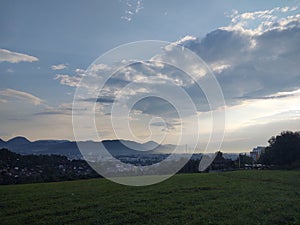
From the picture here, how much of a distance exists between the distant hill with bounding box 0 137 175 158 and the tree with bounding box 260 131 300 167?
932 inches

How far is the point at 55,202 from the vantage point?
1190cm

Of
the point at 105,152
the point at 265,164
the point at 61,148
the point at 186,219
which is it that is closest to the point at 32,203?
Result: the point at 186,219

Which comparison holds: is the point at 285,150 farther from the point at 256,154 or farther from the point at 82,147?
the point at 82,147

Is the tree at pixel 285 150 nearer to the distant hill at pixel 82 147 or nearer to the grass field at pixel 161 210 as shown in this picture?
the distant hill at pixel 82 147

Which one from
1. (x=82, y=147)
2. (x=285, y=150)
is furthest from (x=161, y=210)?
(x=285, y=150)

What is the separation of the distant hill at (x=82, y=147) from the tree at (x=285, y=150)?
77.7 feet

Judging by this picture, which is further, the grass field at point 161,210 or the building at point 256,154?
the building at point 256,154

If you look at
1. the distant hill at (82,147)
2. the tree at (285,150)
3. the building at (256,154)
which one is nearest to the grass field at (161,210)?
the distant hill at (82,147)

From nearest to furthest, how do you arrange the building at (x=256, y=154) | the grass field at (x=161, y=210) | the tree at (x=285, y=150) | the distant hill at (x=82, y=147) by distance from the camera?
1. the grass field at (x=161, y=210)
2. the distant hill at (x=82, y=147)
3. the tree at (x=285, y=150)
4. the building at (x=256, y=154)

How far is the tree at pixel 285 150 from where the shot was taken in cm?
4000

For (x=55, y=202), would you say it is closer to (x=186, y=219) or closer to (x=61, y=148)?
(x=186, y=219)

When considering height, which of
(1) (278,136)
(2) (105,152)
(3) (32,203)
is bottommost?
(3) (32,203)

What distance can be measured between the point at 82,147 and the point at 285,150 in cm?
3090

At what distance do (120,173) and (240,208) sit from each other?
22822 mm
